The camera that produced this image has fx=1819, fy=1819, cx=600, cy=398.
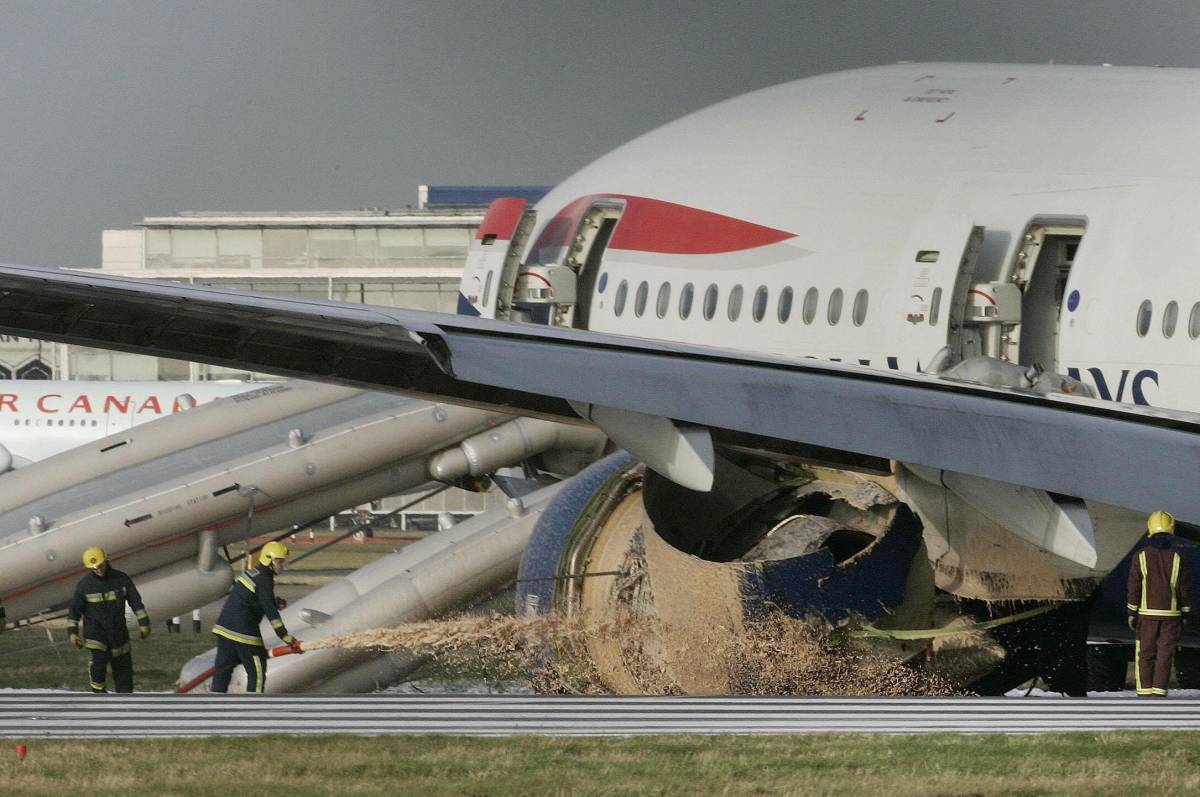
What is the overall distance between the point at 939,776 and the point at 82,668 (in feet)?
50.6

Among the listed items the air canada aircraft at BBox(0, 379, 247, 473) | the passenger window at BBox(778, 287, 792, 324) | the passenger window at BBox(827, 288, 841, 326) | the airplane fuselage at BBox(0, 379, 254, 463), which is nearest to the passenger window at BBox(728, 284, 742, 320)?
the passenger window at BBox(778, 287, 792, 324)

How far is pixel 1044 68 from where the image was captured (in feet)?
67.1

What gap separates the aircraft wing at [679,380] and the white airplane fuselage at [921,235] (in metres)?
1.43

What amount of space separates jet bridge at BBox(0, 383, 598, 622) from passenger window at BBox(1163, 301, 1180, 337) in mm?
8593

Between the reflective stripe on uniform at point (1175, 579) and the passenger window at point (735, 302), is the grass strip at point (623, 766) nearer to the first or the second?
the reflective stripe on uniform at point (1175, 579)

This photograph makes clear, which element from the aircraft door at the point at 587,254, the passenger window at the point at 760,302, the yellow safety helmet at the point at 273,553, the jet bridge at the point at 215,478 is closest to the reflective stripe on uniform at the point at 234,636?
the yellow safety helmet at the point at 273,553

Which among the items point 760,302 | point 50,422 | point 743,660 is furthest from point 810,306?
point 50,422

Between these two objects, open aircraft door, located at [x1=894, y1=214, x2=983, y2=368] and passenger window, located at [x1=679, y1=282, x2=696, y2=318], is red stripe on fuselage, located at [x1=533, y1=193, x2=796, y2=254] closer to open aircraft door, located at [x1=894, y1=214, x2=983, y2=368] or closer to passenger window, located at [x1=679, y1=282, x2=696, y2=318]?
passenger window, located at [x1=679, y1=282, x2=696, y2=318]

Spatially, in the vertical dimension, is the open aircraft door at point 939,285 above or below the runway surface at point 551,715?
above

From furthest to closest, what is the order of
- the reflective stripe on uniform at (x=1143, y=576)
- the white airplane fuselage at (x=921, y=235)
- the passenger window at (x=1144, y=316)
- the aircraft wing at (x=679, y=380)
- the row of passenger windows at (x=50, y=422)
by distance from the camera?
the row of passenger windows at (x=50, y=422), the white airplane fuselage at (x=921, y=235), the passenger window at (x=1144, y=316), the reflective stripe on uniform at (x=1143, y=576), the aircraft wing at (x=679, y=380)

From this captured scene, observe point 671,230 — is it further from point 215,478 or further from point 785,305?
point 215,478

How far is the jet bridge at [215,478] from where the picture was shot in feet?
71.3

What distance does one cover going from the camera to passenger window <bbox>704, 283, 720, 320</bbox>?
22.0 m

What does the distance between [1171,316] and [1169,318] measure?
3cm
